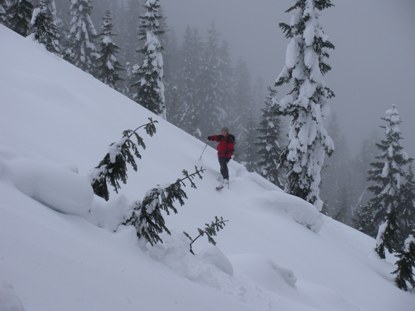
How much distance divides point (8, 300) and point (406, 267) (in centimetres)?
1361

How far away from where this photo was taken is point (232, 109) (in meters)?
64.6

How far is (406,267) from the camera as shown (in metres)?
12.7

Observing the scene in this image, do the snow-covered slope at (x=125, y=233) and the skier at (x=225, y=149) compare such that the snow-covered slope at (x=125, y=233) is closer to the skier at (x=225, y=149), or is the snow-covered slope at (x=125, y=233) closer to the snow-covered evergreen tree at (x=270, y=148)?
the skier at (x=225, y=149)

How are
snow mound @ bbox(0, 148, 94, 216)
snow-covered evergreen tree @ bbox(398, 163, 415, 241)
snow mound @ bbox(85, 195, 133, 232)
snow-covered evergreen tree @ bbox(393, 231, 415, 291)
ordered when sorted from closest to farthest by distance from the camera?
snow mound @ bbox(0, 148, 94, 216), snow mound @ bbox(85, 195, 133, 232), snow-covered evergreen tree @ bbox(393, 231, 415, 291), snow-covered evergreen tree @ bbox(398, 163, 415, 241)

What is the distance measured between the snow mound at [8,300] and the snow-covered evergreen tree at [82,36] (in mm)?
36243

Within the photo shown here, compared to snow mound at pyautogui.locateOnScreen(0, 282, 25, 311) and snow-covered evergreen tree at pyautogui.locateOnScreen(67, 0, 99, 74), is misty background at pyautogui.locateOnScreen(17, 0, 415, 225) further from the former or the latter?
snow mound at pyautogui.locateOnScreen(0, 282, 25, 311)

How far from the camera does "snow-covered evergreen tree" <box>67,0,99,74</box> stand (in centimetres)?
3600

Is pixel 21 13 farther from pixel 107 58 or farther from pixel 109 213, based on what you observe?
pixel 109 213

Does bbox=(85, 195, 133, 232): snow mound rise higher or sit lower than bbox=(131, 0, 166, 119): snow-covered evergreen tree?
lower

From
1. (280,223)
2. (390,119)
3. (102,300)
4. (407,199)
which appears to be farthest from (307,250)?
(407,199)

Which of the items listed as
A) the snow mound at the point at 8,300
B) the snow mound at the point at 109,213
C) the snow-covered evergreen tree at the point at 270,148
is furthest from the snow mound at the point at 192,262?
the snow-covered evergreen tree at the point at 270,148

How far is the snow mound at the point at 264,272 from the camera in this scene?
6309 mm

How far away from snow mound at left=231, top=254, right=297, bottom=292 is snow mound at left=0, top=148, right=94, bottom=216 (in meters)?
3.30

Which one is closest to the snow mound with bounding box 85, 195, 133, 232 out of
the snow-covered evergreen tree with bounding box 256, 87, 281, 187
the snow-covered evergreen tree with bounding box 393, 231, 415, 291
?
the snow-covered evergreen tree with bounding box 393, 231, 415, 291
